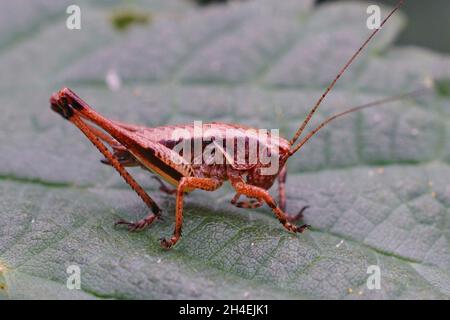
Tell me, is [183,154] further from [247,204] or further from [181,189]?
[247,204]

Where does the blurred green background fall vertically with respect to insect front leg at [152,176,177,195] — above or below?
above

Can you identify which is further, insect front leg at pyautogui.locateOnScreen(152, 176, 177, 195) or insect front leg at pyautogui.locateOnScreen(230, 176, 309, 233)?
insect front leg at pyautogui.locateOnScreen(152, 176, 177, 195)

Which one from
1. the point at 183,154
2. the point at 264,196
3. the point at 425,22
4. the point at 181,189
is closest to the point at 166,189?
the point at 183,154

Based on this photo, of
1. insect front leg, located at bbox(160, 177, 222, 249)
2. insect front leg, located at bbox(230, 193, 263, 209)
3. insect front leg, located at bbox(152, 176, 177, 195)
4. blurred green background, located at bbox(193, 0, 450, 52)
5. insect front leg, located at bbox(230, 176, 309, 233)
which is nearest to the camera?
insect front leg, located at bbox(160, 177, 222, 249)

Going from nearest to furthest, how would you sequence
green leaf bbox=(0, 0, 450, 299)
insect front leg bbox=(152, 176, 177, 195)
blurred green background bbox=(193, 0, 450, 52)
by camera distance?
green leaf bbox=(0, 0, 450, 299), insect front leg bbox=(152, 176, 177, 195), blurred green background bbox=(193, 0, 450, 52)

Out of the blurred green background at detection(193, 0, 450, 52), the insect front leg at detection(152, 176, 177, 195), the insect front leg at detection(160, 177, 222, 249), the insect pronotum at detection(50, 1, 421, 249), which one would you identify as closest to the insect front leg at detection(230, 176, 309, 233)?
the insect pronotum at detection(50, 1, 421, 249)

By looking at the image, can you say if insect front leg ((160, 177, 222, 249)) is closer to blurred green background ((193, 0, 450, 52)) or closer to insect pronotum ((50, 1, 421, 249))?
insect pronotum ((50, 1, 421, 249))

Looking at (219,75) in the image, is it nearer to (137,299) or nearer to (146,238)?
(146,238)
